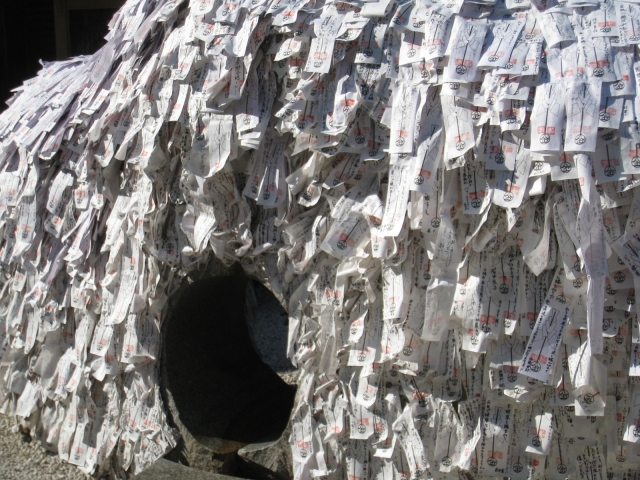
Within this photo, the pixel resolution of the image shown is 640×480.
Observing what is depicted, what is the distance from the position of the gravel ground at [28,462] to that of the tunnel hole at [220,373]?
60cm

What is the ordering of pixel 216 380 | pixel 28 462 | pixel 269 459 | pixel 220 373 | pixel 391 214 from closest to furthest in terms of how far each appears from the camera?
pixel 391 214, pixel 269 459, pixel 28 462, pixel 216 380, pixel 220 373

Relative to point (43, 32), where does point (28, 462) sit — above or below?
below

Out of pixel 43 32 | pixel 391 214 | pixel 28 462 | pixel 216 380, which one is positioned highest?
pixel 43 32

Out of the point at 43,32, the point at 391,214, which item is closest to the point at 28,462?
the point at 391,214

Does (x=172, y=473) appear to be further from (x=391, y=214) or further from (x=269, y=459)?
(x=391, y=214)

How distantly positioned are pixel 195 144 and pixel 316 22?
629 mm

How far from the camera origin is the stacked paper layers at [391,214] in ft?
7.54

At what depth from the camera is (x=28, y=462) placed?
11.7ft

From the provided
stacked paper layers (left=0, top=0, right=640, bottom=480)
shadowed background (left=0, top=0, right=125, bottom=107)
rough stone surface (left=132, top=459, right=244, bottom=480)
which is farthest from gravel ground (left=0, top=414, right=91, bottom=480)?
shadowed background (left=0, top=0, right=125, bottom=107)

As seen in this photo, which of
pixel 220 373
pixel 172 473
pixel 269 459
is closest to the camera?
pixel 172 473

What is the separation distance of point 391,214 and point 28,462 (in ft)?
7.29

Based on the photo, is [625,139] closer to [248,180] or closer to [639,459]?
[639,459]

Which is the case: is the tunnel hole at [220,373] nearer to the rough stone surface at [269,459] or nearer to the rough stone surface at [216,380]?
the rough stone surface at [216,380]

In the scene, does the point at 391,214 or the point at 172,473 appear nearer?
the point at 391,214
